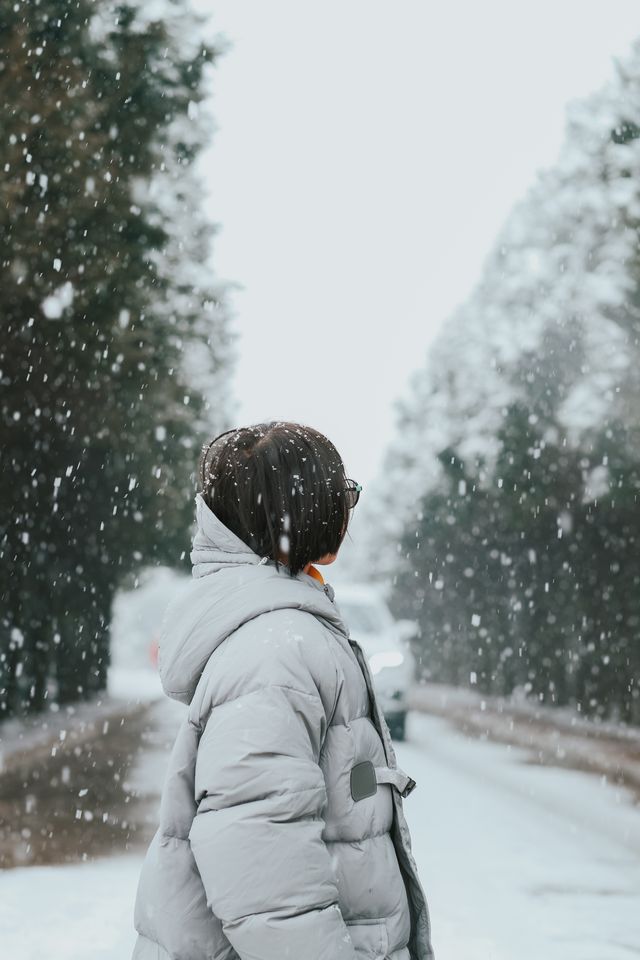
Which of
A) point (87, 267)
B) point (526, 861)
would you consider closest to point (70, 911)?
point (526, 861)

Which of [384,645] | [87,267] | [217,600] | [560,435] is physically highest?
[87,267]

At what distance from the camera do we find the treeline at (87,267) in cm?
1309

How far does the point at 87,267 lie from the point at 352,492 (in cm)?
1148

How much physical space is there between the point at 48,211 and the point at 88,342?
149cm

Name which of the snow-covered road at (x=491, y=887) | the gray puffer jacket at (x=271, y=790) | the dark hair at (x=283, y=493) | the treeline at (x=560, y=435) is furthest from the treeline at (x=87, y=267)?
the gray puffer jacket at (x=271, y=790)

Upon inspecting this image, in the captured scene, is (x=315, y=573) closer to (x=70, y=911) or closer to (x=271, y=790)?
(x=271, y=790)

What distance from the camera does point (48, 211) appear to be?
13078mm

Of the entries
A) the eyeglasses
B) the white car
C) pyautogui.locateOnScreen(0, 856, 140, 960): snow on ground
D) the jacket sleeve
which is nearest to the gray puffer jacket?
the jacket sleeve

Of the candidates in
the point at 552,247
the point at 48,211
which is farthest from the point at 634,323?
the point at 48,211

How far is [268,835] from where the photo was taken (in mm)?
1798

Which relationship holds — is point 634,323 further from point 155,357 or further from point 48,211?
point 48,211

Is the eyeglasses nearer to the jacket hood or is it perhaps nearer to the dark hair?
the dark hair

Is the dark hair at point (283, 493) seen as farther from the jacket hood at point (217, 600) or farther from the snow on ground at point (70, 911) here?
the snow on ground at point (70, 911)

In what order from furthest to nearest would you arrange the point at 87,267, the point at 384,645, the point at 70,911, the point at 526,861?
the point at 384,645, the point at 87,267, the point at 526,861, the point at 70,911
